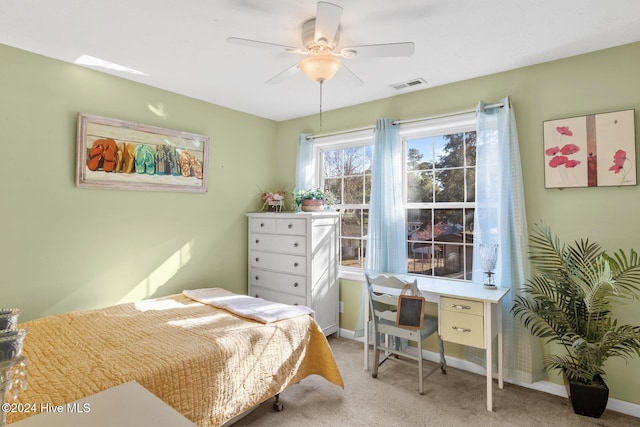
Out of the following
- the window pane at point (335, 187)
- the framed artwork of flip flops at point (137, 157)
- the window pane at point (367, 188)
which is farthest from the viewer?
the window pane at point (335, 187)

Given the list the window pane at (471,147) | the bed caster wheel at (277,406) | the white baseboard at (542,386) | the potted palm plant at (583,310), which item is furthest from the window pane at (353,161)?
the bed caster wheel at (277,406)

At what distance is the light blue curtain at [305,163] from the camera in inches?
165

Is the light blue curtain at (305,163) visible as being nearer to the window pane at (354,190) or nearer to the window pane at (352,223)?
the window pane at (354,190)

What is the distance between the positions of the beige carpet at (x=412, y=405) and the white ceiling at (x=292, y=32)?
2363mm

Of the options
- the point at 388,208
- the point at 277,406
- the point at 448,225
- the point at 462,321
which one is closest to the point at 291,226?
the point at 388,208

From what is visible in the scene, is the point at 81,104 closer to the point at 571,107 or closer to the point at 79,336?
the point at 79,336

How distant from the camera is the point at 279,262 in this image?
377 centimetres

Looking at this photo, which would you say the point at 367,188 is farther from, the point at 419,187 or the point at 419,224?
the point at 419,224

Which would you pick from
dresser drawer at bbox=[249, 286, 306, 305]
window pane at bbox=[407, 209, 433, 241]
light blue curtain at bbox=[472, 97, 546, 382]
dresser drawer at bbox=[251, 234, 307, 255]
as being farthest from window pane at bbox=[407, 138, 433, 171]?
dresser drawer at bbox=[249, 286, 306, 305]

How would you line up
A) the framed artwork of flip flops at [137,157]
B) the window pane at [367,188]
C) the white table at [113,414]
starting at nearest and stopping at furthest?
the white table at [113,414]
the framed artwork of flip flops at [137,157]
the window pane at [367,188]

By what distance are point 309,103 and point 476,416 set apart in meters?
3.23

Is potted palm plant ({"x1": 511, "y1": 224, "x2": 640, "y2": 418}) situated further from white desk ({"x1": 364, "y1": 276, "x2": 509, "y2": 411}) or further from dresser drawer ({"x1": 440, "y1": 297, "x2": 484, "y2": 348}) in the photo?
dresser drawer ({"x1": 440, "y1": 297, "x2": 484, "y2": 348})

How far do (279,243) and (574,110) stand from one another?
288 centimetres

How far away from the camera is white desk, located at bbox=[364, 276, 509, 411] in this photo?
2.50 metres
